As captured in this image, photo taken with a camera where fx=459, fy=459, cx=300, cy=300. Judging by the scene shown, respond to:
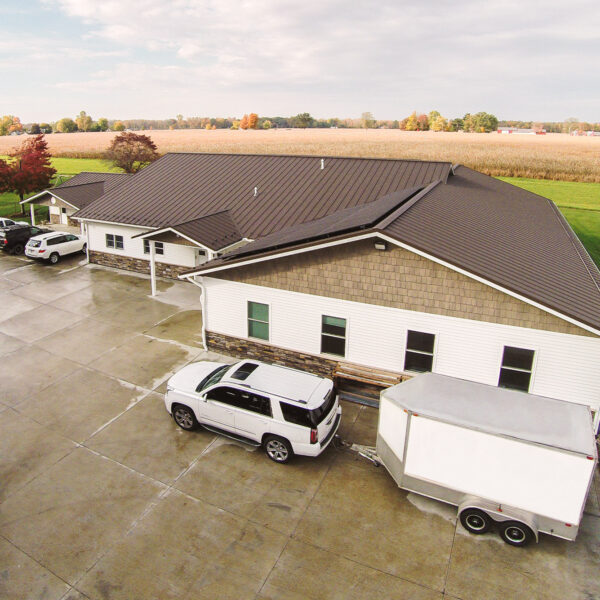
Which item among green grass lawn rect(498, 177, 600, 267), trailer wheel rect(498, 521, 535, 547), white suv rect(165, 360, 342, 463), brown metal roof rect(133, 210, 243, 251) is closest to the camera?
trailer wheel rect(498, 521, 535, 547)

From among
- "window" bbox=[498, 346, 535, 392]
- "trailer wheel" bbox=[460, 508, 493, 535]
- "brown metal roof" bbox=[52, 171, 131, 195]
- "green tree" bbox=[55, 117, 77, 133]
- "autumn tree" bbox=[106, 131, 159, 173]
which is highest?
"green tree" bbox=[55, 117, 77, 133]

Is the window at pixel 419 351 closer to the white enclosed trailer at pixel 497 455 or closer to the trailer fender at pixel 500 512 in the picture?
the white enclosed trailer at pixel 497 455

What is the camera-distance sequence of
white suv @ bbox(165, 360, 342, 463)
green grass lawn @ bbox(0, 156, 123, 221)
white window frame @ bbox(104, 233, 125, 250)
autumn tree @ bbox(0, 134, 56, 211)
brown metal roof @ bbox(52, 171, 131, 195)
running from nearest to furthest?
white suv @ bbox(165, 360, 342, 463) < white window frame @ bbox(104, 233, 125, 250) < brown metal roof @ bbox(52, 171, 131, 195) < autumn tree @ bbox(0, 134, 56, 211) < green grass lawn @ bbox(0, 156, 123, 221)

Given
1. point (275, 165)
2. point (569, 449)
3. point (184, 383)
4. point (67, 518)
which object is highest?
point (275, 165)

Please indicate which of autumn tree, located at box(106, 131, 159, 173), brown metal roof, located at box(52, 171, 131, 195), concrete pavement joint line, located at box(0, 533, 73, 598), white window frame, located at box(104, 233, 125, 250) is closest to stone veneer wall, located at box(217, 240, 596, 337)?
concrete pavement joint line, located at box(0, 533, 73, 598)

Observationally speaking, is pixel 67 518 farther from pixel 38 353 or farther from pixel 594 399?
pixel 594 399

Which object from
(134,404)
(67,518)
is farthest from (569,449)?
(134,404)

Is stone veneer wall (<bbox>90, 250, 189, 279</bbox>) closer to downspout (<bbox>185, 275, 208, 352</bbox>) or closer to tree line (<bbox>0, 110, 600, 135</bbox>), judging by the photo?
downspout (<bbox>185, 275, 208, 352</bbox>)
